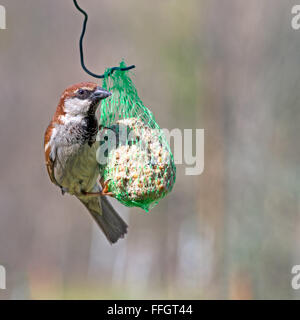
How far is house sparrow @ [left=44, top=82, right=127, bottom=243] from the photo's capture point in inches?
122

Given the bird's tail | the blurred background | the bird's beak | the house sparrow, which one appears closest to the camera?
the bird's beak

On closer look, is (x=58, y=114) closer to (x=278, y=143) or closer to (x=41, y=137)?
(x=278, y=143)

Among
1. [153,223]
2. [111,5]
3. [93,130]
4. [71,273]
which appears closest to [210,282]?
[153,223]

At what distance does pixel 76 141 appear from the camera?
10.6ft

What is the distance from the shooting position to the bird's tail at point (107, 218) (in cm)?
382

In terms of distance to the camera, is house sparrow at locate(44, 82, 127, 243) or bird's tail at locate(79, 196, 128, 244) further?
bird's tail at locate(79, 196, 128, 244)

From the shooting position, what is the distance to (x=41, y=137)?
6.36 metres

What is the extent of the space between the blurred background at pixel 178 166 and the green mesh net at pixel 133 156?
1920mm

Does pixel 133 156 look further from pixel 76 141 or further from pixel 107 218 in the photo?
pixel 107 218

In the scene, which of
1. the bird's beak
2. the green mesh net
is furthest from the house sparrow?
the green mesh net

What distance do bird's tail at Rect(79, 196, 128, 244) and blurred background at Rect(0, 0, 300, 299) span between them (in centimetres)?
145

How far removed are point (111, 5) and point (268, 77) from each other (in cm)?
254

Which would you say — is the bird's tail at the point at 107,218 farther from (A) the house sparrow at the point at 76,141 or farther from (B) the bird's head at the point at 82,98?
(B) the bird's head at the point at 82,98

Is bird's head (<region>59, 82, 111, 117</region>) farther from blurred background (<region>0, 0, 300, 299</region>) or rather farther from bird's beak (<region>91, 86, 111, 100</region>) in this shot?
blurred background (<region>0, 0, 300, 299</region>)
